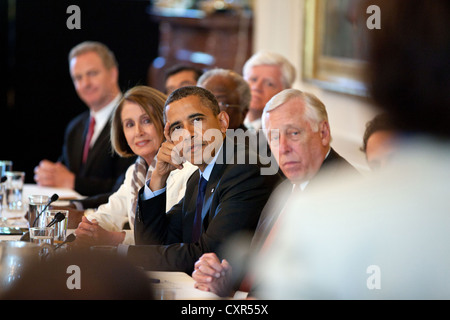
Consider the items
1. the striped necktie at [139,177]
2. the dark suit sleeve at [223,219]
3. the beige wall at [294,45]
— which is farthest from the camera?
the beige wall at [294,45]

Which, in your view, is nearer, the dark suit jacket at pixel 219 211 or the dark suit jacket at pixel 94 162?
the dark suit jacket at pixel 219 211

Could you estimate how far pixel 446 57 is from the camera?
30.4 inches

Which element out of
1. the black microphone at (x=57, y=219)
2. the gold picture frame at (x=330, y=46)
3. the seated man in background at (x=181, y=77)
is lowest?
the black microphone at (x=57, y=219)

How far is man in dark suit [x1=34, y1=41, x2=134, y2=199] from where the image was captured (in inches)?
174

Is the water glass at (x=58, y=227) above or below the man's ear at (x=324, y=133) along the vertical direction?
below

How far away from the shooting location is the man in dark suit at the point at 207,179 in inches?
97.9

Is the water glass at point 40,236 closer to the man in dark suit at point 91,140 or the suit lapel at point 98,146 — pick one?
the man in dark suit at point 91,140

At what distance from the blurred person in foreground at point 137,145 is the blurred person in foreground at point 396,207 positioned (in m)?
1.21

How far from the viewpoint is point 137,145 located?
3.09 m

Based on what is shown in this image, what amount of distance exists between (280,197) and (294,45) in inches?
163

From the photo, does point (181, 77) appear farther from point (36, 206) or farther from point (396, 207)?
point (396, 207)

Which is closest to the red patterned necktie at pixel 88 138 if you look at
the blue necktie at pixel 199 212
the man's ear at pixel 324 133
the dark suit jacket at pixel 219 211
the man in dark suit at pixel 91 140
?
the man in dark suit at pixel 91 140
